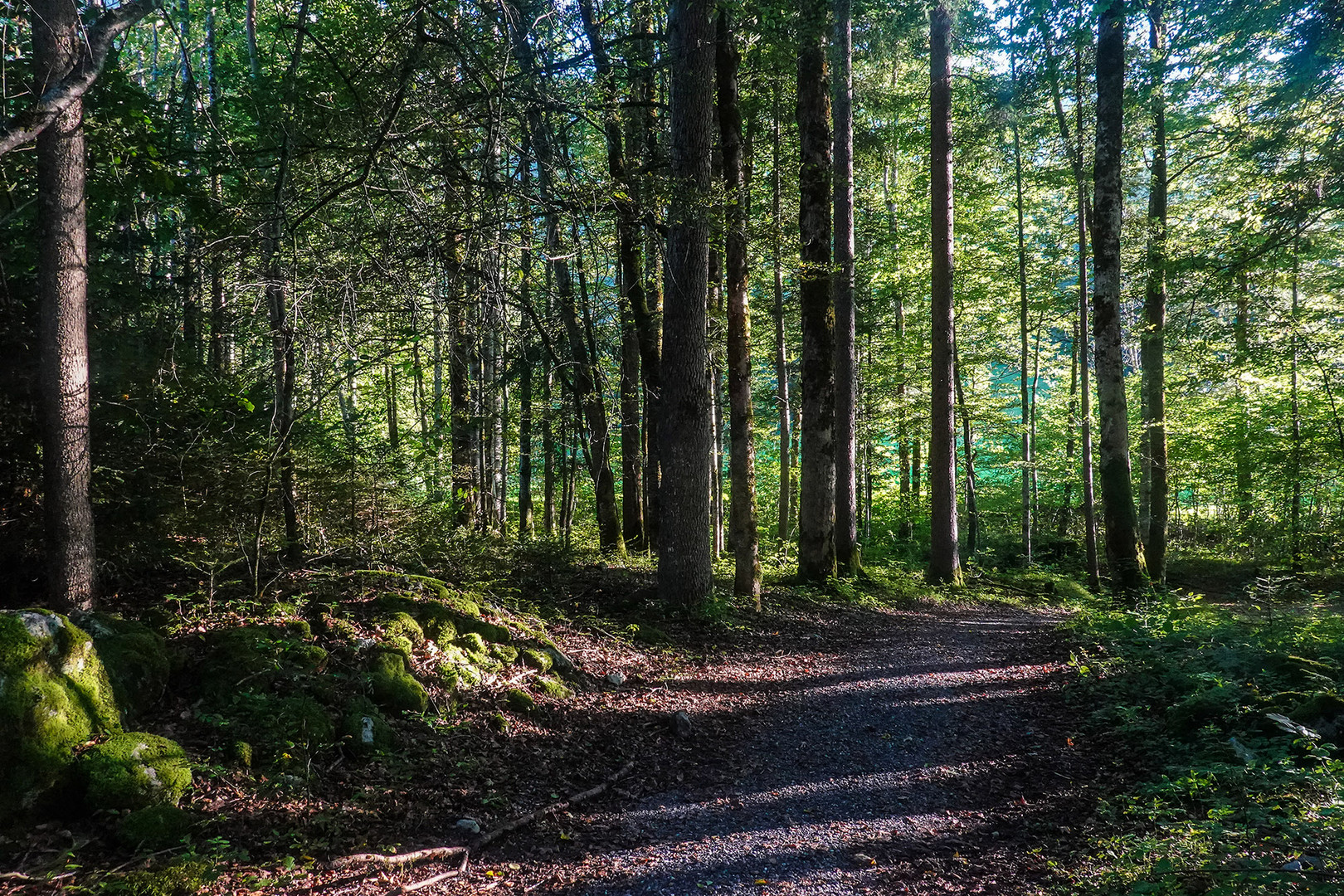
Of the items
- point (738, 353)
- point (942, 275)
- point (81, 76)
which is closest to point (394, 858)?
point (81, 76)

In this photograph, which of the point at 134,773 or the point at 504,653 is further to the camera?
the point at 504,653

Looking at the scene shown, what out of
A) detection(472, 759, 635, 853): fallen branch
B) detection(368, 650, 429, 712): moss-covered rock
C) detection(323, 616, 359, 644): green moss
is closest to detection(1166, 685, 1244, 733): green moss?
detection(472, 759, 635, 853): fallen branch

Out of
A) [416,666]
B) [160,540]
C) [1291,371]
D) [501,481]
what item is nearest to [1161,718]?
[416,666]

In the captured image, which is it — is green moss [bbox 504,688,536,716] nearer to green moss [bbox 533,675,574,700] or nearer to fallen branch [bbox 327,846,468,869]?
green moss [bbox 533,675,574,700]

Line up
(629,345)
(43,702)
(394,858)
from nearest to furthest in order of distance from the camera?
1. (43,702)
2. (394,858)
3. (629,345)

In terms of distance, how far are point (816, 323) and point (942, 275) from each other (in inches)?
129

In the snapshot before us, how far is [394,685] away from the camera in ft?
17.0

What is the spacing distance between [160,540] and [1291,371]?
66.9 feet

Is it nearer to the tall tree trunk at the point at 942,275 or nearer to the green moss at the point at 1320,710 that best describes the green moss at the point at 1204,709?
the green moss at the point at 1320,710

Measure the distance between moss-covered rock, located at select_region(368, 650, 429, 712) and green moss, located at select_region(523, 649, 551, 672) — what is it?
1.21 meters

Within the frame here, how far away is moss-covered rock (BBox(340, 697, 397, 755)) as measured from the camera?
4.55 meters

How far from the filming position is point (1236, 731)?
475 centimetres

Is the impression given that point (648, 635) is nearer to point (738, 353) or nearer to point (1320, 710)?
point (738, 353)

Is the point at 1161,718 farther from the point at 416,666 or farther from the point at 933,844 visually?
the point at 416,666
